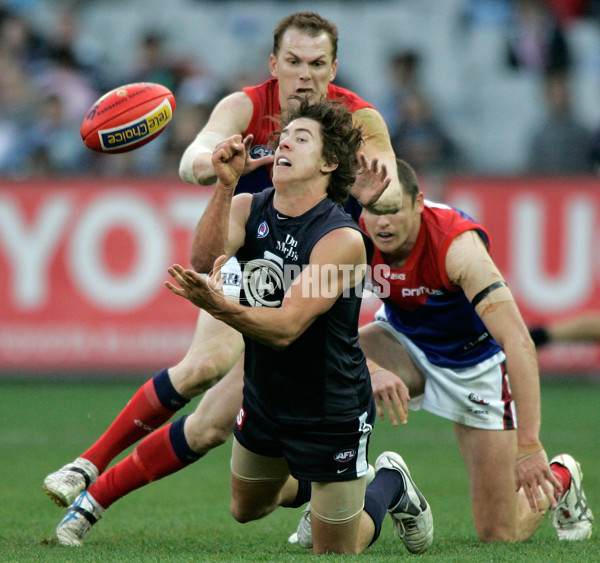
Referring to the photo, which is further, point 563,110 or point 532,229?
point 563,110

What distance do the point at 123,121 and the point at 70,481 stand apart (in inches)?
70.2

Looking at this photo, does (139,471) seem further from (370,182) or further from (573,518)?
(573,518)

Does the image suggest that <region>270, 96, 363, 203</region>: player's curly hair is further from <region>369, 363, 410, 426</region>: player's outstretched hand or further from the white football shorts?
the white football shorts

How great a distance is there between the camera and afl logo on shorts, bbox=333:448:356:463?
4.27m

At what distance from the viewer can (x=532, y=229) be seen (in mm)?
10641

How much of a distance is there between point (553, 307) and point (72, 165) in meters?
5.57

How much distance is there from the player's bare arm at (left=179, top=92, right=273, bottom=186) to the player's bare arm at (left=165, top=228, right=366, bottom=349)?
894 mm

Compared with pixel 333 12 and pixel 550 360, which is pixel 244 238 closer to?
pixel 550 360

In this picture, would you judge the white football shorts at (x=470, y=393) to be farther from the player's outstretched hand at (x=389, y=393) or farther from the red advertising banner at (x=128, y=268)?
the red advertising banner at (x=128, y=268)

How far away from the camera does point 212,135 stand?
513 centimetres

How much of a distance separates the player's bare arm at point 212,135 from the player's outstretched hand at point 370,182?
1.87 feet

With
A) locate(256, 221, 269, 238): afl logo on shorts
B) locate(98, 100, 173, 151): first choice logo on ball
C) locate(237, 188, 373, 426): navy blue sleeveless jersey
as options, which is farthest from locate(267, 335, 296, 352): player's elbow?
locate(98, 100, 173, 151): first choice logo on ball

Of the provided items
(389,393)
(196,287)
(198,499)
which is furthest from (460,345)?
(196,287)

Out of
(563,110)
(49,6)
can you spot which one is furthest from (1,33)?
(563,110)
